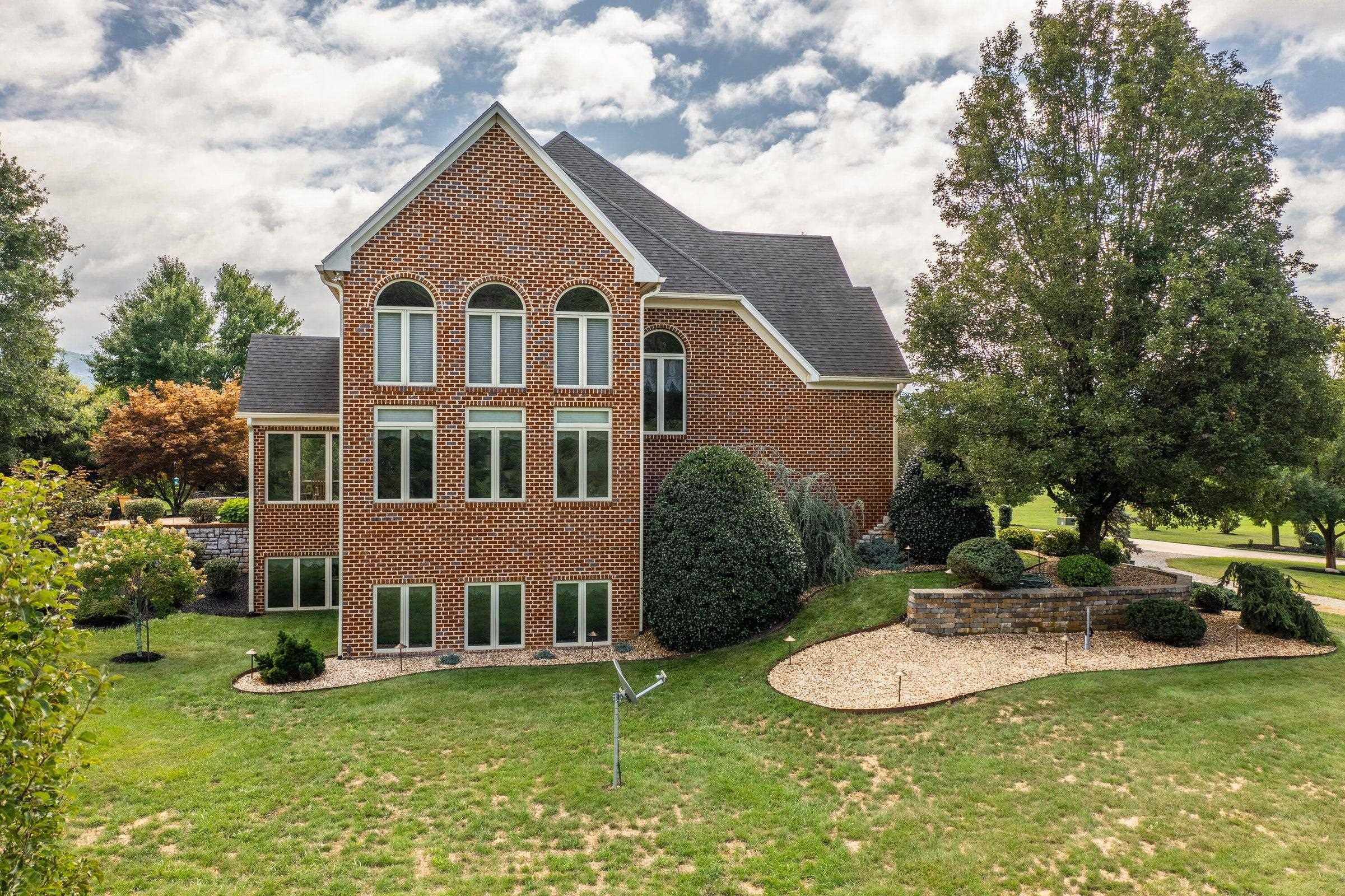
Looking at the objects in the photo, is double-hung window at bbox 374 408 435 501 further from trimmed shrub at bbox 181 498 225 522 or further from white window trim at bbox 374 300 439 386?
trimmed shrub at bbox 181 498 225 522

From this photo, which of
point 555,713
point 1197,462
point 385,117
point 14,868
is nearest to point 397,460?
point 555,713

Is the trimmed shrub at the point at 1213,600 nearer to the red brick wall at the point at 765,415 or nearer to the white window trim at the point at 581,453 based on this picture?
the red brick wall at the point at 765,415

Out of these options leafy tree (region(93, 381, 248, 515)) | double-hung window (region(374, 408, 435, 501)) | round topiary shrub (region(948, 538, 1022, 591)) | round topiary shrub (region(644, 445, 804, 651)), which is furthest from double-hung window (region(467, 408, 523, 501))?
leafy tree (region(93, 381, 248, 515))

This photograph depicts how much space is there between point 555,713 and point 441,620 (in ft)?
14.8

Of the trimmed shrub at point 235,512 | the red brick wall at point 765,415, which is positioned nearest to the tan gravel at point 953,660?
the red brick wall at point 765,415

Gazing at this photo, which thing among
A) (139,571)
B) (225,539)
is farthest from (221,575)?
(139,571)

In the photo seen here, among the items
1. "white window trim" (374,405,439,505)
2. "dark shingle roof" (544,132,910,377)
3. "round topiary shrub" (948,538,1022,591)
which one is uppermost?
"dark shingle roof" (544,132,910,377)

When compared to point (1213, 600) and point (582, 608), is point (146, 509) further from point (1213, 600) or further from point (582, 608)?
point (1213, 600)

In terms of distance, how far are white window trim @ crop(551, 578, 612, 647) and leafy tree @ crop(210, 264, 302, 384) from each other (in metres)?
38.1

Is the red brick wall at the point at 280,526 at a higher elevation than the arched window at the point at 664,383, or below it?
below

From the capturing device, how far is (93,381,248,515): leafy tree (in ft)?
88.5

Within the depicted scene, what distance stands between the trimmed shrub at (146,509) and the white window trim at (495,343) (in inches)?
801

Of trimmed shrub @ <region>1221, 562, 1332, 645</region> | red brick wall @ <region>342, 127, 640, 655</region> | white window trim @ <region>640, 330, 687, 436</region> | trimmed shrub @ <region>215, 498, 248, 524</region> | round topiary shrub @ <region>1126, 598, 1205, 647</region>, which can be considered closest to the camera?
round topiary shrub @ <region>1126, 598, 1205, 647</region>

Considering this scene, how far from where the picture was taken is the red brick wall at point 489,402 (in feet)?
46.5
